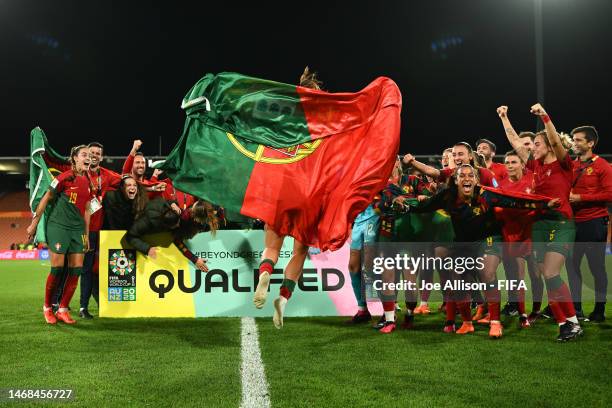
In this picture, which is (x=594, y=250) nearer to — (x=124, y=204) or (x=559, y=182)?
(x=559, y=182)

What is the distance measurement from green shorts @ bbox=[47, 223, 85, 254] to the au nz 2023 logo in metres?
0.47

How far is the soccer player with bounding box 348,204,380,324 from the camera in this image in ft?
22.7

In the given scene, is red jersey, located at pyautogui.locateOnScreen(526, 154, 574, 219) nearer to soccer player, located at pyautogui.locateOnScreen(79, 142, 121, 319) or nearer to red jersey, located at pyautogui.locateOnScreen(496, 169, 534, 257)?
red jersey, located at pyautogui.locateOnScreen(496, 169, 534, 257)

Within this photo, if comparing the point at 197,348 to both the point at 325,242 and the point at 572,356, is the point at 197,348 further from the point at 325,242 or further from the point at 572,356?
the point at 572,356

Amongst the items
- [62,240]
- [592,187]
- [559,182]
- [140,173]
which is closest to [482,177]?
[559,182]

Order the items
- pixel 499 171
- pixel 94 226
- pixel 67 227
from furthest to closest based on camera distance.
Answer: pixel 499 171 → pixel 94 226 → pixel 67 227

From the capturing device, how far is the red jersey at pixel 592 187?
6895 mm

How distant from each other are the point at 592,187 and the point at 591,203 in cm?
19

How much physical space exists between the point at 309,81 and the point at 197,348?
2.74 metres

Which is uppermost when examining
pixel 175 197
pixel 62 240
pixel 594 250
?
pixel 175 197

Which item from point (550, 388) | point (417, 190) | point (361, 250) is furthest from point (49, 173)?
point (550, 388)

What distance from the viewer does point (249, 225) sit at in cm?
780

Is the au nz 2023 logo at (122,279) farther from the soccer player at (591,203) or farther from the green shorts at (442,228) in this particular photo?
the soccer player at (591,203)

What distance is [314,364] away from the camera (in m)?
4.90
